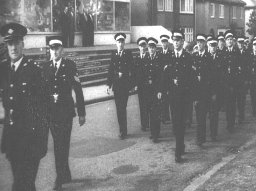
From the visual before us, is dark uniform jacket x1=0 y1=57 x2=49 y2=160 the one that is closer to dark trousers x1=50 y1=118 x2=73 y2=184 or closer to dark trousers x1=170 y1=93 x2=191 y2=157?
dark trousers x1=50 y1=118 x2=73 y2=184

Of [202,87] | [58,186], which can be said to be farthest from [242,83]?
[58,186]

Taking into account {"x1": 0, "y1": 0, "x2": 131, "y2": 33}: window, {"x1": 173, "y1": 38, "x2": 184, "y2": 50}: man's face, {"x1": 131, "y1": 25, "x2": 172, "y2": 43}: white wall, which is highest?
{"x1": 0, "y1": 0, "x2": 131, "y2": 33}: window

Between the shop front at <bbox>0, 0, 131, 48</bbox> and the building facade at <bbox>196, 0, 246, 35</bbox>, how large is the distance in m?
15.7

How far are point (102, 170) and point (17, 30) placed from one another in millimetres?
3133

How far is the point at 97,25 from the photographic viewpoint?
1120 inches

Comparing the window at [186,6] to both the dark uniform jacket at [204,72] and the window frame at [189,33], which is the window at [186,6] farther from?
the dark uniform jacket at [204,72]

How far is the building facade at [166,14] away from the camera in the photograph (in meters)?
36.3

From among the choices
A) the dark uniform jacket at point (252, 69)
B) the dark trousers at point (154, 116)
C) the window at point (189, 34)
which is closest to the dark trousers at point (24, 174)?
the dark trousers at point (154, 116)

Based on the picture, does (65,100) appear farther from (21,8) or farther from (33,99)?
(21,8)

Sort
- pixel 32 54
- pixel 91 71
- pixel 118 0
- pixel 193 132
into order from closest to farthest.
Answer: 1. pixel 193 132
2. pixel 32 54
3. pixel 91 71
4. pixel 118 0

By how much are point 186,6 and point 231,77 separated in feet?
109

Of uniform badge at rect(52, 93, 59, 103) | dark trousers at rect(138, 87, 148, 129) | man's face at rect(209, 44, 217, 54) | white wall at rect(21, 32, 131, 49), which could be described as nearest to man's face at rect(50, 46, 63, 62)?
uniform badge at rect(52, 93, 59, 103)

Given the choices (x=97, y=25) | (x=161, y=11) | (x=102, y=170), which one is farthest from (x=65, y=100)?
(x=161, y=11)

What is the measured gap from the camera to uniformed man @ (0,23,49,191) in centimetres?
454
